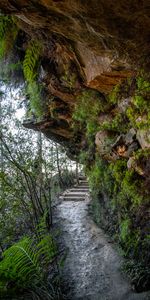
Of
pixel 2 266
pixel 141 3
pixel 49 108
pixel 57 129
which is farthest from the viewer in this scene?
pixel 57 129

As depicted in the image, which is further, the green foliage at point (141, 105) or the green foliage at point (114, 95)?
the green foliage at point (114, 95)

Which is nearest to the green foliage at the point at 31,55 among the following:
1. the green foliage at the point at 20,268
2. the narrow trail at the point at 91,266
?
the green foliage at the point at 20,268

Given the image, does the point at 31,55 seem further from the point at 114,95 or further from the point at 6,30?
the point at 114,95

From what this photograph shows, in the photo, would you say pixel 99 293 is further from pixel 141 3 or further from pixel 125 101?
pixel 141 3

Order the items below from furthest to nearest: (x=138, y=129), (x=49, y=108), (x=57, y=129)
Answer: (x=57, y=129)
(x=49, y=108)
(x=138, y=129)

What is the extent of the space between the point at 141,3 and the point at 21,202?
14.2ft

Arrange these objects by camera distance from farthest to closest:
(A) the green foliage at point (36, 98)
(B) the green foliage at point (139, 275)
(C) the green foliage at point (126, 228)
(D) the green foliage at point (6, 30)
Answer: (A) the green foliage at point (36, 98), (C) the green foliage at point (126, 228), (D) the green foliage at point (6, 30), (B) the green foliage at point (139, 275)

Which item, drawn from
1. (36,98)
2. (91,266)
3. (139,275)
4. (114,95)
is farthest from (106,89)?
(91,266)

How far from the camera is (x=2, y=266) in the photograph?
2900 mm

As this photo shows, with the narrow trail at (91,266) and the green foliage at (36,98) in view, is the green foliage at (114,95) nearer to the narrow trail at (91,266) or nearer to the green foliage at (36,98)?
the green foliage at (36,98)

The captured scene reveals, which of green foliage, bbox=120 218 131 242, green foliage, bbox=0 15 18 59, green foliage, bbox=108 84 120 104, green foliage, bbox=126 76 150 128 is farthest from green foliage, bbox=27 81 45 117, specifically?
green foliage, bbox=120 218 131 242

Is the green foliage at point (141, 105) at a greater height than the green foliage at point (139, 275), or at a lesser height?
greater

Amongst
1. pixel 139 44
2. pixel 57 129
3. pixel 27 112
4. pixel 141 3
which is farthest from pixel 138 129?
pixel 27 112

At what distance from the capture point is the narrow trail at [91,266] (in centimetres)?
328
